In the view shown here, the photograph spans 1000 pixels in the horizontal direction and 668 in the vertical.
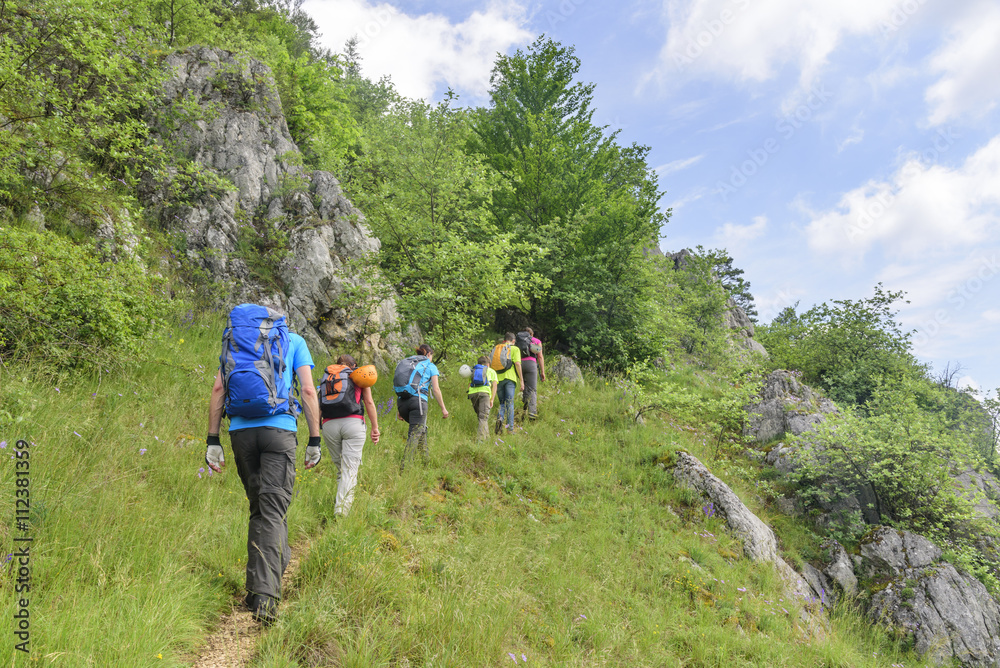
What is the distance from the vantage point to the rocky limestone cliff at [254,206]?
9.73 metres

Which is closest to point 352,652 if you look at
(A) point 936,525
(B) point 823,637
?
(B) point 823,637

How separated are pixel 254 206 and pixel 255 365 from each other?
9.81m

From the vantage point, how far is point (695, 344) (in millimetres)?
19062

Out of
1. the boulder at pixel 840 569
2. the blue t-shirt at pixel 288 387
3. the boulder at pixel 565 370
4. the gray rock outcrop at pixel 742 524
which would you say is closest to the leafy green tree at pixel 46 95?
the blue t-shirt at pixel 288 387

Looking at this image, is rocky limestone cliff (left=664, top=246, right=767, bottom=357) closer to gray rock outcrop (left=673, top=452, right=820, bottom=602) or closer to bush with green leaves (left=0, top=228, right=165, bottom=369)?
gray rock outcrop (left=673, top=452, right=820, bottom=602)

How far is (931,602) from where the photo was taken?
7340 mm

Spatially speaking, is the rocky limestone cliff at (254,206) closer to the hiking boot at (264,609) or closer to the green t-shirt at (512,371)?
the green t-shirt at (512,371)

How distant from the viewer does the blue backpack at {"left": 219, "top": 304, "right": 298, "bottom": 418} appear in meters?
3.12

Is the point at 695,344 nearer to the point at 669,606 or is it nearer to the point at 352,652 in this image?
the point at 669,606

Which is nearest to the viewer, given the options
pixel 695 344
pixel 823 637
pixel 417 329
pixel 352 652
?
pixel 352 652

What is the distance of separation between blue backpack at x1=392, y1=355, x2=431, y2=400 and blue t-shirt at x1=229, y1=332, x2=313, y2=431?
295cm

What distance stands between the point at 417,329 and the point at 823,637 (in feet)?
31.5

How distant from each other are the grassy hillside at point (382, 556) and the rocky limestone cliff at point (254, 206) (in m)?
2.16

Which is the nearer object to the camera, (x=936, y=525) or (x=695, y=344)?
(x=936, y=525)
